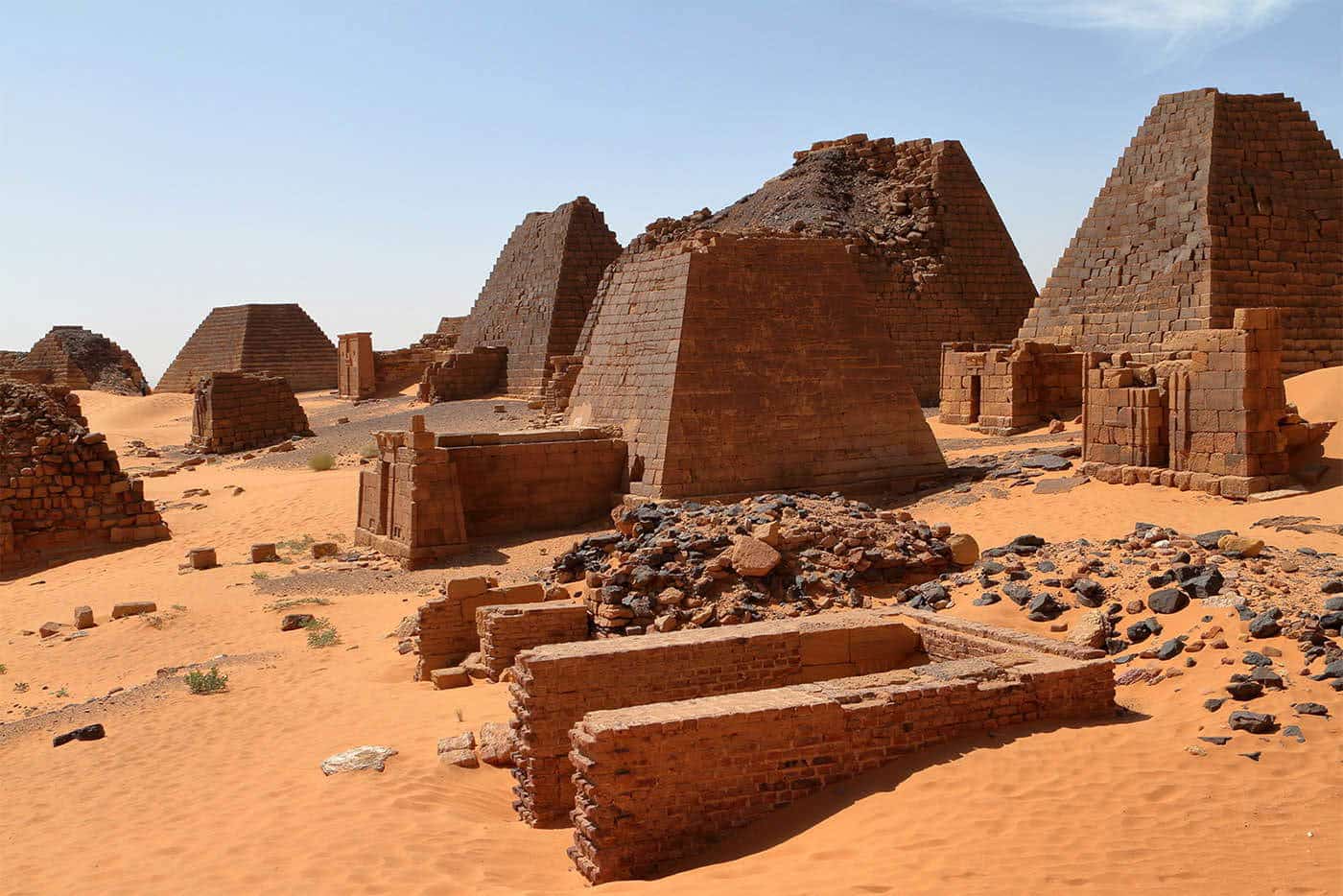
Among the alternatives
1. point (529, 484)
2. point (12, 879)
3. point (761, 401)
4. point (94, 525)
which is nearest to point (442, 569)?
point (529, 484)

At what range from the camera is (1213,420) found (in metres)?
13.3

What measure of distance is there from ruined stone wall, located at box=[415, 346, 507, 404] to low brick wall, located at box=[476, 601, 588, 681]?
2299 cm

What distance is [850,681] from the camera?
6645 mm

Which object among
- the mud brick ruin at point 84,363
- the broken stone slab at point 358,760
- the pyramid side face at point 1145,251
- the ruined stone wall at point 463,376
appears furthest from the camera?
the mud brick ruin at point 84,363

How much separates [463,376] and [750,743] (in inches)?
1082

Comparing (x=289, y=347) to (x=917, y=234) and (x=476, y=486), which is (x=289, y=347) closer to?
(x=917, y=234)

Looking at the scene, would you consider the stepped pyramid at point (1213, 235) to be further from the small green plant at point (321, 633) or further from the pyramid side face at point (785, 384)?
the small green plant at point (321, 633)

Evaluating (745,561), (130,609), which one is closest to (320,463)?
(130,609)

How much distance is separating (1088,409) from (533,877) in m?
11.4

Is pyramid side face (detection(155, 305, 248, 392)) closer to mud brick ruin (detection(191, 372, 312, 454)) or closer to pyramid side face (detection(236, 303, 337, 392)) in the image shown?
pyramid side face (detection(236, 303, 337, 392))

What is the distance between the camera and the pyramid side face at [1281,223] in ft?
67.7

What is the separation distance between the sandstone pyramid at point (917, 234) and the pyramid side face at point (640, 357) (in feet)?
38.5

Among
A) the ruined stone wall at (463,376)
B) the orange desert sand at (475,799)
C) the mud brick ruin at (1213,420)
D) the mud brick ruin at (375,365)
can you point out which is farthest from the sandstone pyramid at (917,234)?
the orange desert sand at (475,799)

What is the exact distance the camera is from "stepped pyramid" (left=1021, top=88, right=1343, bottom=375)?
2066cm
